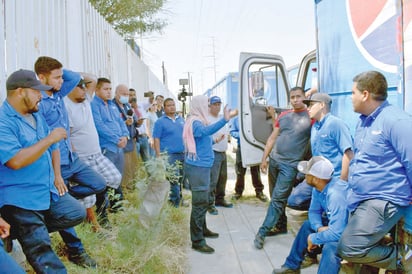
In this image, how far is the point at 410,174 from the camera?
2.21 m

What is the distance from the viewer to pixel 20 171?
222cm

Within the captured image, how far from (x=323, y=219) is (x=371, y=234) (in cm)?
78

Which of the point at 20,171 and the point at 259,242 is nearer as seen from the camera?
the point at 20,171

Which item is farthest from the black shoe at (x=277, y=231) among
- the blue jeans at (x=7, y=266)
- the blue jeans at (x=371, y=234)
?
the blue jeans at (x=7, y=266)

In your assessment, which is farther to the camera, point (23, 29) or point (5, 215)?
point (23, 29)

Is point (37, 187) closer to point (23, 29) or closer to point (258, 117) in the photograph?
point (23, 29)

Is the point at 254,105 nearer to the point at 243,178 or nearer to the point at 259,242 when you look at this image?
the point at 243,178

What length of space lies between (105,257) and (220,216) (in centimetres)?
214

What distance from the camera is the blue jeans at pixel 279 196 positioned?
12.6 ft

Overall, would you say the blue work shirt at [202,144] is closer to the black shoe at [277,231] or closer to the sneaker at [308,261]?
the black shoe at [277,231]

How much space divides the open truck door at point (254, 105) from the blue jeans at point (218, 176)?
0.35 meters

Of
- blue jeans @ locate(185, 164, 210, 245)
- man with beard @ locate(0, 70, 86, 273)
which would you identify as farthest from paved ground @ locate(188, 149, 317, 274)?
man with beard @ locate(0, 70, 86, 273)

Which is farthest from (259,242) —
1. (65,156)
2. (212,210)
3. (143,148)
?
(143,148)

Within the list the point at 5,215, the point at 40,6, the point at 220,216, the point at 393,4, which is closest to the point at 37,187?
the point at 5,215
